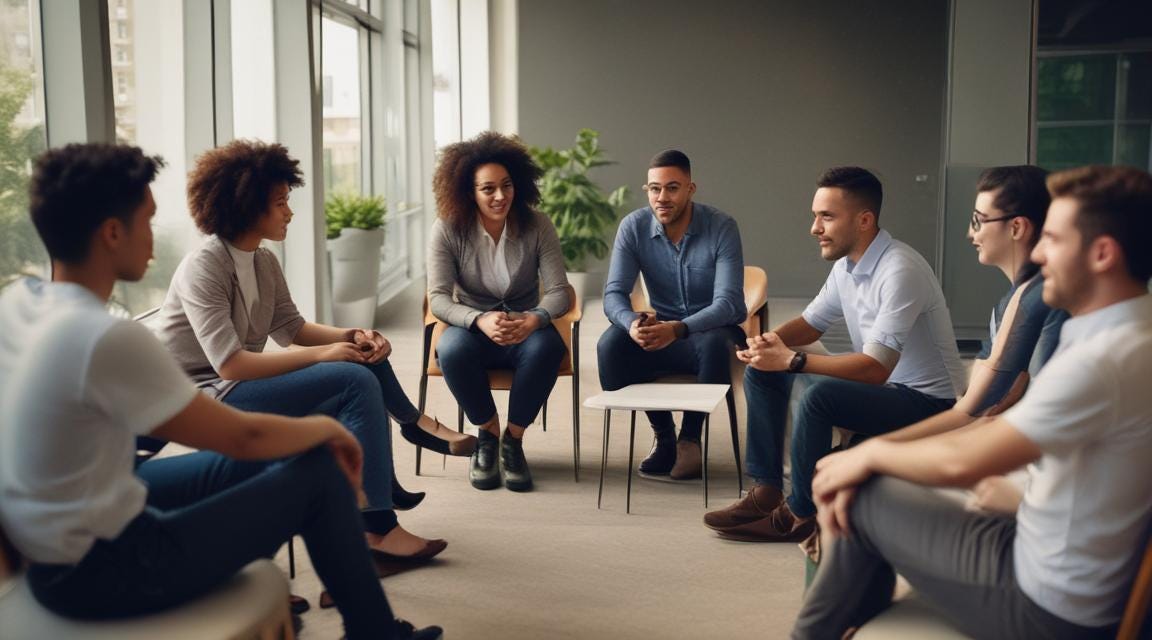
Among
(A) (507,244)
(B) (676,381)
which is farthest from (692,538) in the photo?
(A) (507,244)

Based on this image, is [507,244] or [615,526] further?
[507,244]

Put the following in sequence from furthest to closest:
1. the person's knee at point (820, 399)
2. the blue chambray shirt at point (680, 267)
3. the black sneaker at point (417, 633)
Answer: the blue chambray shirt at point (680, 267) → the person's knee at point (820, 399) → the black sneaker at point (417, 633)

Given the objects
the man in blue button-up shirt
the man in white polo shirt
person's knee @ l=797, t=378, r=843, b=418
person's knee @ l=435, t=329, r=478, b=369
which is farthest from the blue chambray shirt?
person's knee @ l=797, t=378, r=843, b=418

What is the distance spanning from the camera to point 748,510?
4.11 meters

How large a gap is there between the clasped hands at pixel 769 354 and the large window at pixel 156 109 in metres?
2.85

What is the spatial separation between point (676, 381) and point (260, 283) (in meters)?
1.74

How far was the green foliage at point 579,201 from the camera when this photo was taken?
10078mm

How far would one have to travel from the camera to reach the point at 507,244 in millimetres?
5023

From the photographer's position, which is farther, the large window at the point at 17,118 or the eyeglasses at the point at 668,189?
the eyeglasses at the point at 668,189

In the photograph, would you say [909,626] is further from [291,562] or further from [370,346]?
[370,346]

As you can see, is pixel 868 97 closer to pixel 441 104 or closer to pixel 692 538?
pixel 441 104

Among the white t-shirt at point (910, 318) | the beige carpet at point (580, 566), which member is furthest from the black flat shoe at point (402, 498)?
the white t-shirt at point (910, 318)

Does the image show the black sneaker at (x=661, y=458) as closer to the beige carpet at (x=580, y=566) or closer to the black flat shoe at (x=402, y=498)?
the beige carpet at (x=580, y=566)

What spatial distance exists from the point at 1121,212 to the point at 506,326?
2947 mm
